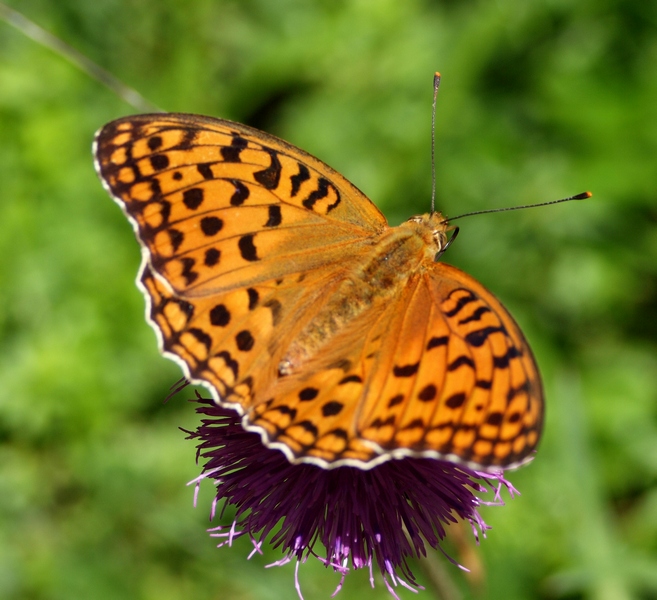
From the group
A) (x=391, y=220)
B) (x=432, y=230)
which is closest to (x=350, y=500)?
(x=432, y=230)

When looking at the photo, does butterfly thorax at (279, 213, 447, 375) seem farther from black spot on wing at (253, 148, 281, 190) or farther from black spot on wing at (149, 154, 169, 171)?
black spot on wing at (149, 154, 169, 171)

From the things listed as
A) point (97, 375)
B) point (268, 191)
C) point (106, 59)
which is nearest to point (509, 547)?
point (268, 191)

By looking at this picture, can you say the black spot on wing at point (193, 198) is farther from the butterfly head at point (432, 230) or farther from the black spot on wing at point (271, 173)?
the butterfly head at point (432, 230)

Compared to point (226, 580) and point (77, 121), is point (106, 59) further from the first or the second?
point (226, 580)

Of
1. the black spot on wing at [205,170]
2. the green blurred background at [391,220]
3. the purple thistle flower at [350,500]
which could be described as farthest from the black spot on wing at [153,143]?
the green blurred background at [391,220]

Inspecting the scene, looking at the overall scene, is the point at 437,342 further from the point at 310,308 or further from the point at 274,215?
the point at 274,215

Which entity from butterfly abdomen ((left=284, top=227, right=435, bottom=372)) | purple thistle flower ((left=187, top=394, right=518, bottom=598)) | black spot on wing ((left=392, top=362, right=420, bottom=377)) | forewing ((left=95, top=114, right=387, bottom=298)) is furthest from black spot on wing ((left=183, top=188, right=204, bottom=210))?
black spot on wing ((left=392, top=362, right=420, bottom=377))

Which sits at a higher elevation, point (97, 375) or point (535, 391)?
point (97, 375)
